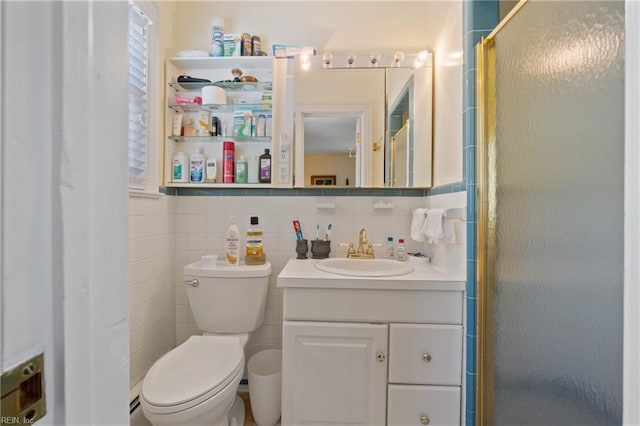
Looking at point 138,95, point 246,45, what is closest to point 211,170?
point 138,95

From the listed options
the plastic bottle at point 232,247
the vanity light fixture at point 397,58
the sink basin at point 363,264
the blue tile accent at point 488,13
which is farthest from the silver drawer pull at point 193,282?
the blue tile accent at point 488,13

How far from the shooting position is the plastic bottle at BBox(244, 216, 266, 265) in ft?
5.30

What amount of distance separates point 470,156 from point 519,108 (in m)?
0.25

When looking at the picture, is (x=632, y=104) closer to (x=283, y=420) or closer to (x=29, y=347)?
(x=29, y=347)

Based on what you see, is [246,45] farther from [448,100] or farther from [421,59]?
[448,100]

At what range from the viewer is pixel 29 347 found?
251mm

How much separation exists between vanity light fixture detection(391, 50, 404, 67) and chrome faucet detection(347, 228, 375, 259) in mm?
961

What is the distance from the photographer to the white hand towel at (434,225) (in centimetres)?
136

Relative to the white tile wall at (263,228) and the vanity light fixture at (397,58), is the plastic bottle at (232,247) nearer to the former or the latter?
the white tile wall at (263,228)

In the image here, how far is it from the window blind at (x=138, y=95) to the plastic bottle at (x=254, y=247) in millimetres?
582

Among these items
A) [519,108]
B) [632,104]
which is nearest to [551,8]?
[519,108]

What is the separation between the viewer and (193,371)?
3.84 feet

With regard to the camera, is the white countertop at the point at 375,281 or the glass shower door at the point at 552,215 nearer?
the glass shower door at the point at 552,215

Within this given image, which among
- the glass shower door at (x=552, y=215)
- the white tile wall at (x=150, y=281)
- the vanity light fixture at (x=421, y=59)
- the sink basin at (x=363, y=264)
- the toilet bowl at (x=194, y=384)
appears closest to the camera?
the glass shower door at (x=552, y=215)
